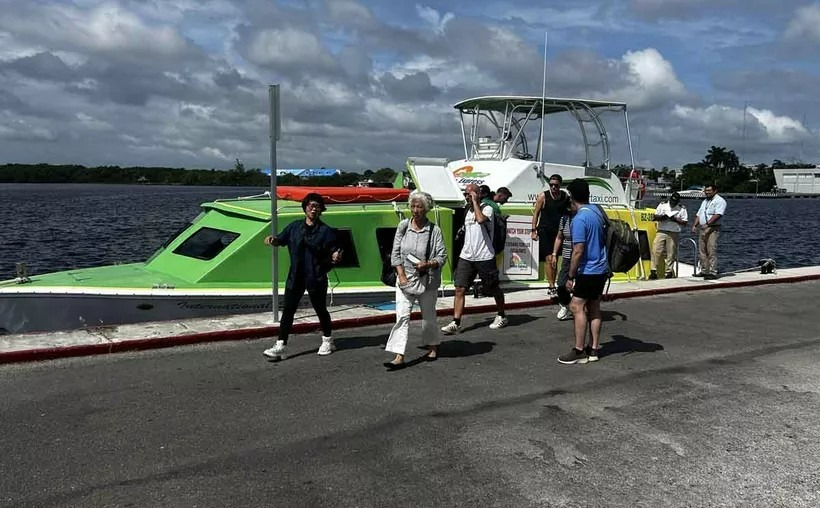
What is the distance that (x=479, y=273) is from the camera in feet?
28.6

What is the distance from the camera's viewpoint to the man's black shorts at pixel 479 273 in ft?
28.5

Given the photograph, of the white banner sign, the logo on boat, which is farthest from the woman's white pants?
the logo on boat

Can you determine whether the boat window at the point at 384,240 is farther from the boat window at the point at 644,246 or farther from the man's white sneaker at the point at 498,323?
the boat window at the point at 644,246

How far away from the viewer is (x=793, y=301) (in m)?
12.1

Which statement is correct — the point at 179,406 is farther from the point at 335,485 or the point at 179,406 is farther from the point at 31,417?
the point at 335,485

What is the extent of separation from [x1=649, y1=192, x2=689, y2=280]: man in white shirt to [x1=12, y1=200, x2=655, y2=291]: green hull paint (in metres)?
4.39

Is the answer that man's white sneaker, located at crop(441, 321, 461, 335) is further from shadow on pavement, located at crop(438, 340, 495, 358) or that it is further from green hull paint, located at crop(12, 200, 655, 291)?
green hull paint, located at crop(12, 200, 655, 291)

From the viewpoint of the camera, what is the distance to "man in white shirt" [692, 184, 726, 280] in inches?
524

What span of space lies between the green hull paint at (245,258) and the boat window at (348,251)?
3 cm

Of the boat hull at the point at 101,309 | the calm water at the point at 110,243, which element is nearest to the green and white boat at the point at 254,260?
the boat hull at the point at 101,309

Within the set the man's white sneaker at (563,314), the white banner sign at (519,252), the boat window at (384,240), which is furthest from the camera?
the white banner sign at (519,252)

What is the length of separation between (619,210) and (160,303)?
8.70m

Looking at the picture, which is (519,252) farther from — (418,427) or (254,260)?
(418,427)

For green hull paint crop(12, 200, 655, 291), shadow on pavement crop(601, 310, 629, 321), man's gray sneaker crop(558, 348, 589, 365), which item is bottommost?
shadow on pavement crop(601, 310, 629, 321)
